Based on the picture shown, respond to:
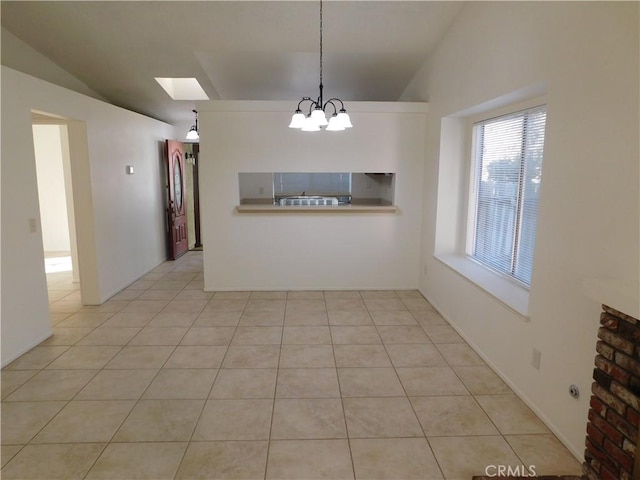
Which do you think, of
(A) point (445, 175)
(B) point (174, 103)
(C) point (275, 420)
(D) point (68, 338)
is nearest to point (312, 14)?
(A) point (445, 175)

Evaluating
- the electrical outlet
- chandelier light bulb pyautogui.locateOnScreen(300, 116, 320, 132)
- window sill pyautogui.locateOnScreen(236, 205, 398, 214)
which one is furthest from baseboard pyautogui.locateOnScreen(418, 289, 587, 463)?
chandelier light bulb pyautogui.locateOnScreen(300, 116, 320, 132)

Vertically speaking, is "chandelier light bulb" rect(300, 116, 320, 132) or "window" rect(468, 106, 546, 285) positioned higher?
"chandelier light bulb" rect(300, 116, 320, 132)

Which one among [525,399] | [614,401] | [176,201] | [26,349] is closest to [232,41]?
[176,201]

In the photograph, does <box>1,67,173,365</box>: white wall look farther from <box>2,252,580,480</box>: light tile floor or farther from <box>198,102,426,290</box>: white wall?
<box>198,102,426,290</box>: white wall

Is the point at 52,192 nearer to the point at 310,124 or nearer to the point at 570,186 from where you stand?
the point at 310,124

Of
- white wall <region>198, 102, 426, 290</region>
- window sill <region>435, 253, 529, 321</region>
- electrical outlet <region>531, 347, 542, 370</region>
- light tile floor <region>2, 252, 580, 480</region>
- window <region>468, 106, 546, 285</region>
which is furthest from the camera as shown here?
white wall <region>198, 102, 426, 290</region>

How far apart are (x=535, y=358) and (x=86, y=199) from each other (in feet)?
14.5

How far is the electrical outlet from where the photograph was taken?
2395mm

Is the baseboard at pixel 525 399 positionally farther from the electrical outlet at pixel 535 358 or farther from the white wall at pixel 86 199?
the white wall at pixel 86 199

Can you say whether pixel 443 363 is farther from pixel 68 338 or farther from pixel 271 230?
pixel 68 338

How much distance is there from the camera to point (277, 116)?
4555 mm

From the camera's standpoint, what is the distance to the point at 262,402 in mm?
2549

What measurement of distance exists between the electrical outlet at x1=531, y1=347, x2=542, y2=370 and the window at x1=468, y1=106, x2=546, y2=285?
76 centimetres

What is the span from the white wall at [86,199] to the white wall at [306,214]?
1.13 metres
